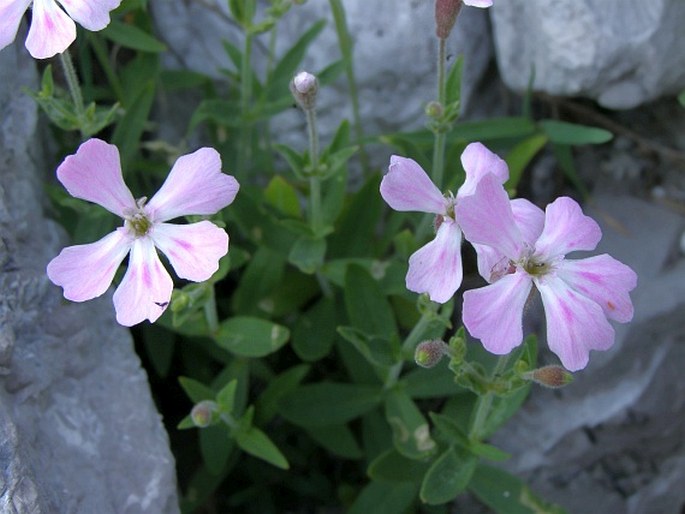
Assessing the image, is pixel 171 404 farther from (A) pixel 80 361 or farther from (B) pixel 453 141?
(B) pixel 453 141

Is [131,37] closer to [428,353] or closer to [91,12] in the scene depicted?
[91,12]

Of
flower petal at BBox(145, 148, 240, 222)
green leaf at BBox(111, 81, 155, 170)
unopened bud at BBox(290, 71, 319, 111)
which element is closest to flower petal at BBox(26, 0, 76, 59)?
flower petal at BBox(145, 148, 240, 222)

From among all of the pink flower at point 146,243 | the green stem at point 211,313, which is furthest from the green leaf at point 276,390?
the pink flower at point 146,243

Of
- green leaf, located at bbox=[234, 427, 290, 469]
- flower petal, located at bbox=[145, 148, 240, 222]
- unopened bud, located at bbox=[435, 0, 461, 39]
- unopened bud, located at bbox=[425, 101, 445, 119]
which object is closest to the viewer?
flower petal, located at bbox=[145, 148, 240, 222]

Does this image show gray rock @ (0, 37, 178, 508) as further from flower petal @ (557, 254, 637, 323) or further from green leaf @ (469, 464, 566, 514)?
flower petal @ (557, 254, 637, 323)

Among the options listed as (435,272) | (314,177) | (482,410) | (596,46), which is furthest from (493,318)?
(596,46)

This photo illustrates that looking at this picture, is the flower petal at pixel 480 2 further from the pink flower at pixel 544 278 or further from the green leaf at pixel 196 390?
the green leaf at pixel 196 390
